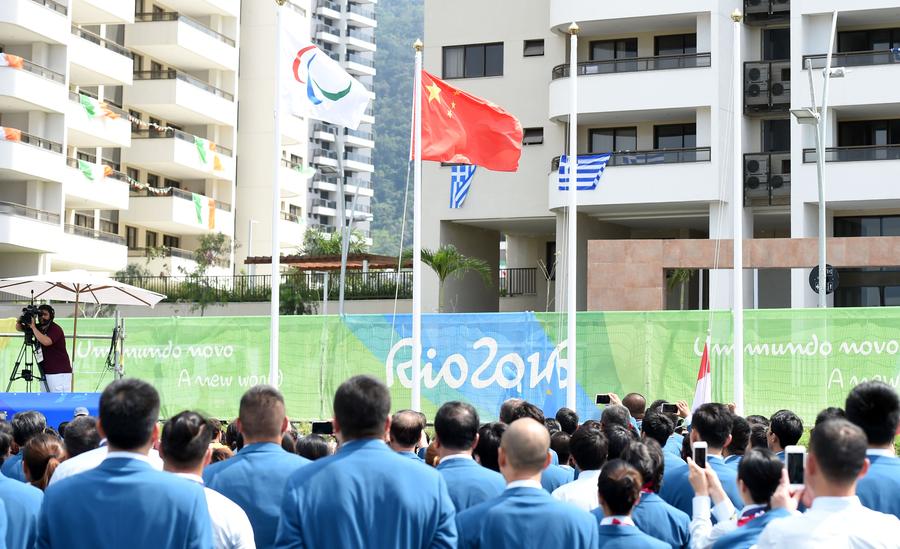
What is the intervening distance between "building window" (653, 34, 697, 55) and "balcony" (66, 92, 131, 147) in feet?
73.3

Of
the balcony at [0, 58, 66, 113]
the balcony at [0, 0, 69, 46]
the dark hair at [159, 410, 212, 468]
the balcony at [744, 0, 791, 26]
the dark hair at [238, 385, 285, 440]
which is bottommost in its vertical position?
the dark hair at [159, 410, 212, 468]

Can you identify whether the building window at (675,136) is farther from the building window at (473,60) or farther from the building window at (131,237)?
the building window at (131,237)

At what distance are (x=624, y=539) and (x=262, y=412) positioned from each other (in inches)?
70.5

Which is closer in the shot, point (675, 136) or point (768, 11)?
point (768, 11)

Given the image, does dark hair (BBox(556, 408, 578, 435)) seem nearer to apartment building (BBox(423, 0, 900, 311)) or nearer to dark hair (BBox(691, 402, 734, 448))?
dark hair (BBox(691, 402, 734, 448))

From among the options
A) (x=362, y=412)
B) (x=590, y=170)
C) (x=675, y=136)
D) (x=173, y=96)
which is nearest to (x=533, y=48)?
(x=590, y=170)

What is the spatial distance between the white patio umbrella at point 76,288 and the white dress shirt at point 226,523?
671 inches

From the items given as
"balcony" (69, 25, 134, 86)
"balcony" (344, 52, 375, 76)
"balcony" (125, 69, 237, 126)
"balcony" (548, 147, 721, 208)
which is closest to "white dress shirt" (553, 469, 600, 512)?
"balcony" (548, 147, 721, 208)

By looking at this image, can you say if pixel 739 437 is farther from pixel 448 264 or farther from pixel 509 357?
pixel 448 264

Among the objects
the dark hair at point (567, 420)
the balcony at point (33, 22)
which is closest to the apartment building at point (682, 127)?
the balcony at point (33, 22)

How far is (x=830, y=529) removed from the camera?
15.9 feet

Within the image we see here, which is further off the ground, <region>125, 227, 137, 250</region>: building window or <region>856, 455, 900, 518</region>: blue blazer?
<region>125, 227, 137, 250</region>: building window

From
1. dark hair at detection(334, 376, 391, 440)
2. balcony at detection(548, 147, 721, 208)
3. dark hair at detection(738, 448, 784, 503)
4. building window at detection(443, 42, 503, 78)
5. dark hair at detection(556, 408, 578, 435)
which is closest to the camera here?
dark hair at detection(334, 376, 391, 440)

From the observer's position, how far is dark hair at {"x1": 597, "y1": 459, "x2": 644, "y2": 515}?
588 centimetres
